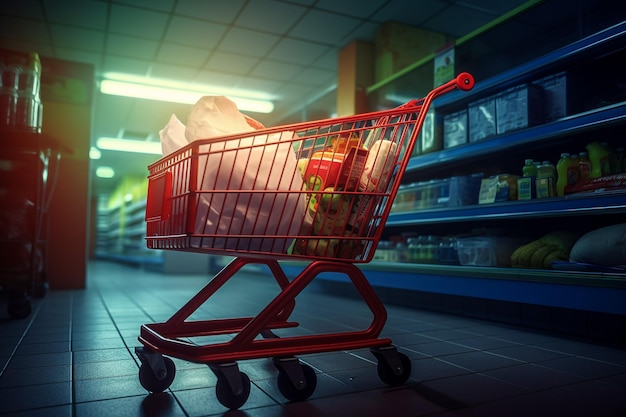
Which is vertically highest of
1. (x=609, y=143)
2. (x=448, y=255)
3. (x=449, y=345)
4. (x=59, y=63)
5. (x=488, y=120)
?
(x=59, y=63)

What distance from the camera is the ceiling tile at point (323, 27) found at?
477 centimetres

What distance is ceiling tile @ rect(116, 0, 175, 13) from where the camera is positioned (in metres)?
4.41

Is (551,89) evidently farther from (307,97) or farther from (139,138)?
(139,138)

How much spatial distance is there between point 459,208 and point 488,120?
644 millimetres

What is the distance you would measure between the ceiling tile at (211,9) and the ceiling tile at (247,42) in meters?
0.29

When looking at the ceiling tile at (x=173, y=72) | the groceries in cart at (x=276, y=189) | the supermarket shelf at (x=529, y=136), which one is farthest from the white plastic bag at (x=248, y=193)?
the ceiling tile at (x=173, y=72)

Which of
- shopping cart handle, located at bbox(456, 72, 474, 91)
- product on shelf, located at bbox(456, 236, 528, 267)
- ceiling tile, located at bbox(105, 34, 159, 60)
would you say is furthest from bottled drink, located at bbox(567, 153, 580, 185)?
ceiling tile, located at bbox(105, 34, 159, 60)

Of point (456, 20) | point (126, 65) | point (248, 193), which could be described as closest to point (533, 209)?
point (248, 193)

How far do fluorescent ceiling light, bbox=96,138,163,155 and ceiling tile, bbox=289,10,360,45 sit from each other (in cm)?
609

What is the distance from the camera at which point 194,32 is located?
508 centimetres

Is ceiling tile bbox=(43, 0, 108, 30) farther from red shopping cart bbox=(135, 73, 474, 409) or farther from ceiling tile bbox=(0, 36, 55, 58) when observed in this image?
red shopping cart bbox=(135, 73, 474, 409)

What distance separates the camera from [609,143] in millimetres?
2605

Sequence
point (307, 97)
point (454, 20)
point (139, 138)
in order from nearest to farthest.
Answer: point (454, 20), point (307, 97), point (139, 138)

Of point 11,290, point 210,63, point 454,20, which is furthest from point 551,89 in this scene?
point 210,63
